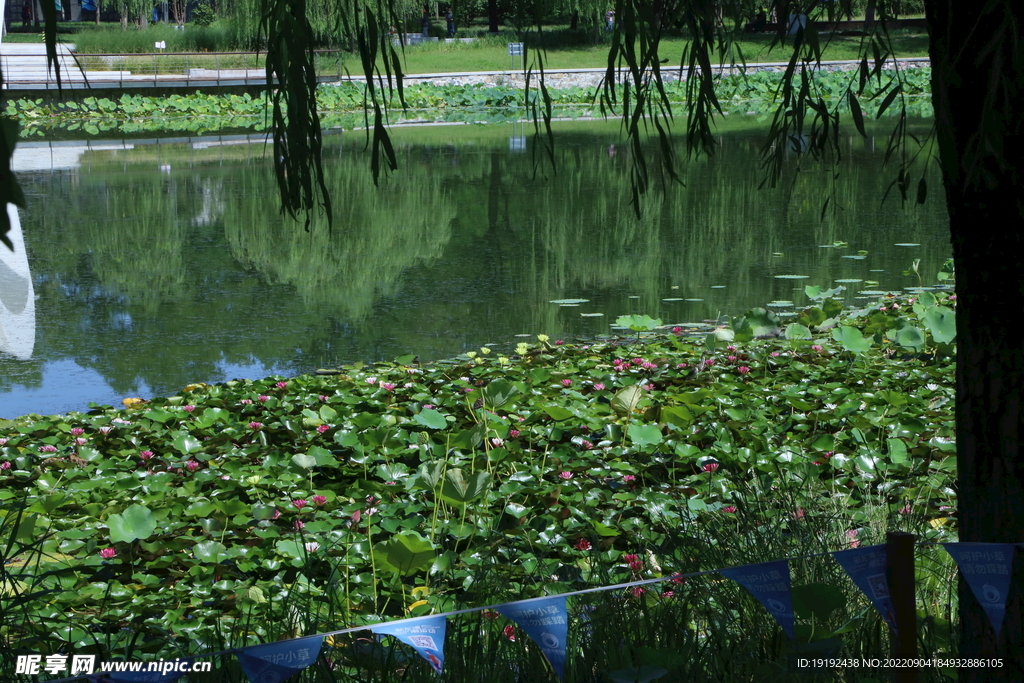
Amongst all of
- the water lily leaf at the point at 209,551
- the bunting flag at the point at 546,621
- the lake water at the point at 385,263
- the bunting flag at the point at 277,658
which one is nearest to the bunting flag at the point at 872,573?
the bunting flag at the point at 546,621

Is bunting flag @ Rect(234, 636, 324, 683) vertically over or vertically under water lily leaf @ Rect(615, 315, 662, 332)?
over

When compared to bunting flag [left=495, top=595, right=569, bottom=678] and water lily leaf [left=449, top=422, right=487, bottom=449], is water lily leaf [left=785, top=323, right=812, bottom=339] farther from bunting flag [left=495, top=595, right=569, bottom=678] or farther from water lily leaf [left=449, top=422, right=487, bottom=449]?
bunting flag [left=495, top=595, right=569, bottom=678]

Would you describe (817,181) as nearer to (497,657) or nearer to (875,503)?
(875,503)

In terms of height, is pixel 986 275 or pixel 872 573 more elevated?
pixel 986 275

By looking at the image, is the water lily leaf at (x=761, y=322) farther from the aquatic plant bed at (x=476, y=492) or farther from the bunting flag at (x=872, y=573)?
the bunting flag at (x=872, y=573)

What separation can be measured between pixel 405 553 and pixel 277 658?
898 millimetres

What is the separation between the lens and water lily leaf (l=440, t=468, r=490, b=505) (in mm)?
2623

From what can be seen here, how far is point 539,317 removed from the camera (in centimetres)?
617

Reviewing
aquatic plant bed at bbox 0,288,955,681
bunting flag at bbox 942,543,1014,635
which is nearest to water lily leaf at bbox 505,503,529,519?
aquatic plant bed at bbox 0,288,955,681

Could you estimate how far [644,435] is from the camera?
3.30 metres

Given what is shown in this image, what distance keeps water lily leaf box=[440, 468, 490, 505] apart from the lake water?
2671 mm

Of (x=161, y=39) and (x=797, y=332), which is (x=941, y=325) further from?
(x=161, y=39)

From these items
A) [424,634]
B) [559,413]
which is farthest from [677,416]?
[424,634]

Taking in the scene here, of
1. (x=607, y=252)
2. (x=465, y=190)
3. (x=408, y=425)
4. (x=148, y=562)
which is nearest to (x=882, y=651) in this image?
(x=148, y=562)
